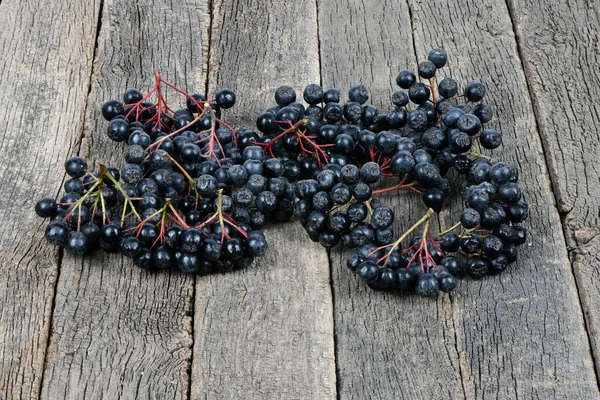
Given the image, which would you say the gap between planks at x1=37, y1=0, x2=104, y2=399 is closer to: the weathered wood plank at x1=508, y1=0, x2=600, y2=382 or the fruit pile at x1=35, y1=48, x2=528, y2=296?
the fruit pile at x1=35, y1=48, x2=528, y2=296

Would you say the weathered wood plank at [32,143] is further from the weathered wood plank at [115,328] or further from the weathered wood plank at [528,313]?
the weathered wood plank at [528,313]

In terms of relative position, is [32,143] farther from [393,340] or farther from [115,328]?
[393,340]

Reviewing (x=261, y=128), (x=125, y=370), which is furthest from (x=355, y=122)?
(x=125, y=370)

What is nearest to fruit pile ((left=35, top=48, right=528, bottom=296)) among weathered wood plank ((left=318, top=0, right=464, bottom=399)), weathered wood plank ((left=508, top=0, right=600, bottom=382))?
weathered wood plank ((left=318, top=0, right=464, bottom=399))

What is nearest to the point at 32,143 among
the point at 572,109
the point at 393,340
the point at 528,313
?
the point at 393,340

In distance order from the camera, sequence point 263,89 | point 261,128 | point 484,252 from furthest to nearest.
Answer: point 263,89 < point 261,128 < point 484,252

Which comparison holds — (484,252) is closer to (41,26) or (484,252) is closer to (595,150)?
(595,150)
